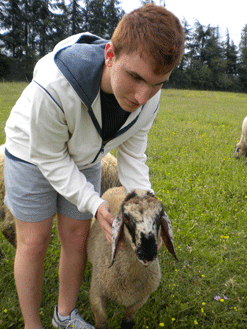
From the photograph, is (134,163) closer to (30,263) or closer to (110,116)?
(110,116)

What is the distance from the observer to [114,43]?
136 cm

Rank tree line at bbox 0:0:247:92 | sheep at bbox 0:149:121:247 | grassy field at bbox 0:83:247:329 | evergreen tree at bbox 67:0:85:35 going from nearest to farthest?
grassy field at bbox 0:83:247:329, sheep at bbox 0:149:121:247, tree line at bbox 0:0:247:92, evergreen tree at bbox 67:0:85:35

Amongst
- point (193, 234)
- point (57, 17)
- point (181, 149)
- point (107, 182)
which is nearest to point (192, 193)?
point (193, 234)

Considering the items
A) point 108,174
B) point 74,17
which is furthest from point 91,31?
point 108,174

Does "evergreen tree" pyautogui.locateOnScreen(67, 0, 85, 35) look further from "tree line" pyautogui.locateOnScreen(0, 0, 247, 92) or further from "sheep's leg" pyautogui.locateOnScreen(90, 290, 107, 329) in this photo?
"sheep's leg" pyautogui.locateOnScreen(90, 290, 107, 329)

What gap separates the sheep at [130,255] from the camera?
1.68 metres

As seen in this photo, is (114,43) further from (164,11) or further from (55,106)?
(55,106)

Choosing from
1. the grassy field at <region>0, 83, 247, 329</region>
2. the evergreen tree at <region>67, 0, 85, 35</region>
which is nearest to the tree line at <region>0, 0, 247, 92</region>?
the evergreen tree at <region>67, 0, 85, 35</region>

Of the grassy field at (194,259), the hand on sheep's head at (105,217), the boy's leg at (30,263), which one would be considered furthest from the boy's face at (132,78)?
the grassy field at (194,259)

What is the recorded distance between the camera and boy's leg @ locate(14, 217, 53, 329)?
187 cm

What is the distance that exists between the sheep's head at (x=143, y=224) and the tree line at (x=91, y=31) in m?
23.6

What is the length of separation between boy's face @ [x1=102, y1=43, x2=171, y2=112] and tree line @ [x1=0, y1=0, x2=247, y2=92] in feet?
77.7

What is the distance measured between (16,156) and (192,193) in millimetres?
3102

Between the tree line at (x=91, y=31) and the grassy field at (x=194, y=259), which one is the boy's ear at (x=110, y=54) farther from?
the tree line at (x=91, y=31)
